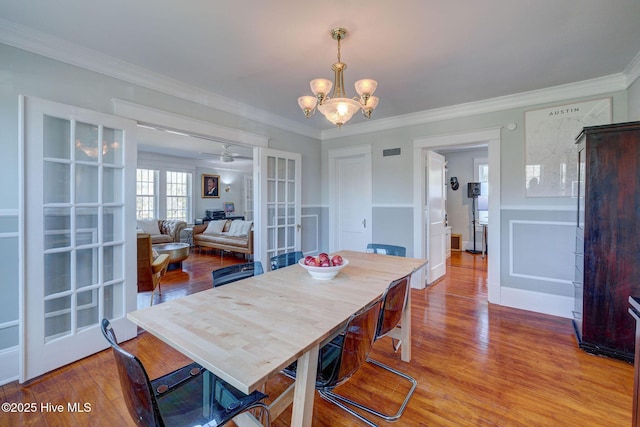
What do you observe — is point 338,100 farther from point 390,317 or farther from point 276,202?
point 276,202

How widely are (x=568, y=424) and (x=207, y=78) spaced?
385cm

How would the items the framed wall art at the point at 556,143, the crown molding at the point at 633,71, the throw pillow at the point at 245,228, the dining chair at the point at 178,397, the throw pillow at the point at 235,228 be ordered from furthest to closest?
1. the throw pillow at the point at 235,228
2. the throw pillow at the point at 245,228
3. the framed wall art at the point at 556,143
4. the crown molding at the point at 633,71
5. the dining chair at the point at 178,397

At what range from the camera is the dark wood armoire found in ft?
7.09

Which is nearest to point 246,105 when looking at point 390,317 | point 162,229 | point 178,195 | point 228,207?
point 390,317

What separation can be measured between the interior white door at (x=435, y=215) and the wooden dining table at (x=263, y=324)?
8.22 feet

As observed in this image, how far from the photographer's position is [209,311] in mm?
1356

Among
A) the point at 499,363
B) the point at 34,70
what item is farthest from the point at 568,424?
the point at 34,70

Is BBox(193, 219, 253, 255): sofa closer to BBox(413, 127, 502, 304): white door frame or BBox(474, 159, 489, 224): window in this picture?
BBox(413, 127, 502, 304): white door frame

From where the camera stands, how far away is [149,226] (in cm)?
661

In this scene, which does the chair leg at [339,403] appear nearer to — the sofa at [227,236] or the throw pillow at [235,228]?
the sofa at [227,236]

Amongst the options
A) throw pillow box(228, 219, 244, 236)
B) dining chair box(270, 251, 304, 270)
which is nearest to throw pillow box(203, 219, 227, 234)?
throw pillow box(228, 219, 244, 236)

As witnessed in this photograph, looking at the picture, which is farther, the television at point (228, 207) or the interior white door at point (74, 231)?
the television at point (228, 207)

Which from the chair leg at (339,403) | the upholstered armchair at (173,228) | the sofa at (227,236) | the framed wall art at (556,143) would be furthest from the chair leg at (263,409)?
the upholstered armchair at (173,228)

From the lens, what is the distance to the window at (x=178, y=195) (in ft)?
25.8
